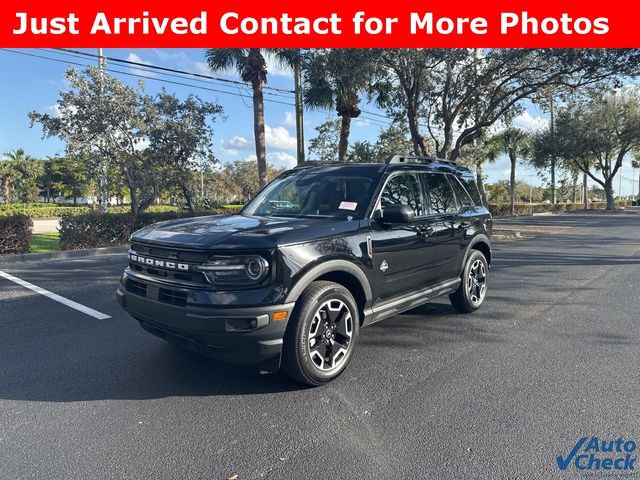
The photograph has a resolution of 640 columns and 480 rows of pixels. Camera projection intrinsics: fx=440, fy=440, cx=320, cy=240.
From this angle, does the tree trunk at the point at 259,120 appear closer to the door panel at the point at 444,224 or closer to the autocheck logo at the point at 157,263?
the door panel at the point at 444,224

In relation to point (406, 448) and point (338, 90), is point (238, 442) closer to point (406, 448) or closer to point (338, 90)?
point (406, 448)

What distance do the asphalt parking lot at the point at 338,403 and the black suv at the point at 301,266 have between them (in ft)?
1.35

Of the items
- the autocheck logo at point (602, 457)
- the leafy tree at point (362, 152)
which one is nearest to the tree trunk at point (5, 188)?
the leafy tree at point (362, 152)

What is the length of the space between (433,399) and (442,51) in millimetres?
11876

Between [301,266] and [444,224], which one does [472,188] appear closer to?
[444,224]

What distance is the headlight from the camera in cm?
312

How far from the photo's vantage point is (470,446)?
2721 mm

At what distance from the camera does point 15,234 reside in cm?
1082

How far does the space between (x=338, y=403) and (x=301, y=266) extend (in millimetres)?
1063

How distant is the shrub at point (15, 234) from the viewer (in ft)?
35.0

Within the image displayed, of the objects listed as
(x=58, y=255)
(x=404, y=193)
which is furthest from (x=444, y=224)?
(x=58, y=255)

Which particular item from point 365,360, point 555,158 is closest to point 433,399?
point 365,360

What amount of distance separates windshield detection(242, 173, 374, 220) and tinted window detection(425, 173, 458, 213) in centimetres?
102

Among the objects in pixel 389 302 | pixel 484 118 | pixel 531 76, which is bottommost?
pixel 389 302
